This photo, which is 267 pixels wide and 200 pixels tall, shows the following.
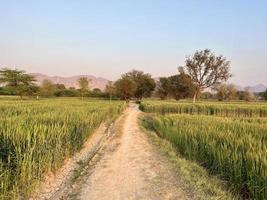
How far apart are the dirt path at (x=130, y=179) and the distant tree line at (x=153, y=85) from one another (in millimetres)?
40253

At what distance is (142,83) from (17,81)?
34.0 metres

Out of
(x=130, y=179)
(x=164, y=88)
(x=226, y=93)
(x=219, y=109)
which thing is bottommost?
(x=130, y=179)

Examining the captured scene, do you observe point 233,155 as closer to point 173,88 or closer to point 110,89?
point 173,88

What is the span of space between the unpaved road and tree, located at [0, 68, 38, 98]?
6357cm

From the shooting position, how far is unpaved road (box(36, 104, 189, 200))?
18.5 feet

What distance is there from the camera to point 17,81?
6881 cm

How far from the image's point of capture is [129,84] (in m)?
71.4

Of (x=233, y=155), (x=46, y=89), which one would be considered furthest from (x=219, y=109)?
(x=46, y=89)

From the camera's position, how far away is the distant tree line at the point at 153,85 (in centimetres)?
4778

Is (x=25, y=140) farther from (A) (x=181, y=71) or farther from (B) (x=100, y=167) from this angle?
(A) (x=181, y=71)

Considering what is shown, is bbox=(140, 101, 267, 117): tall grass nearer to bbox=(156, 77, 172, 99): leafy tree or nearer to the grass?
the grass

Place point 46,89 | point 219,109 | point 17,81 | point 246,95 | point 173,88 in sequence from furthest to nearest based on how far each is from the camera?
point 246,95 < point 173,88 < point 46,89 < point 17,81 < point 219,109

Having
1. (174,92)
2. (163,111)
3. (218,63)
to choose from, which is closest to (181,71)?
(218,63)

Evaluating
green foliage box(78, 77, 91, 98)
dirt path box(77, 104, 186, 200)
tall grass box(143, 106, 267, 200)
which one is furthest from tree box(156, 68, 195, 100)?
dirt path box(77, 104, 186, 200)
